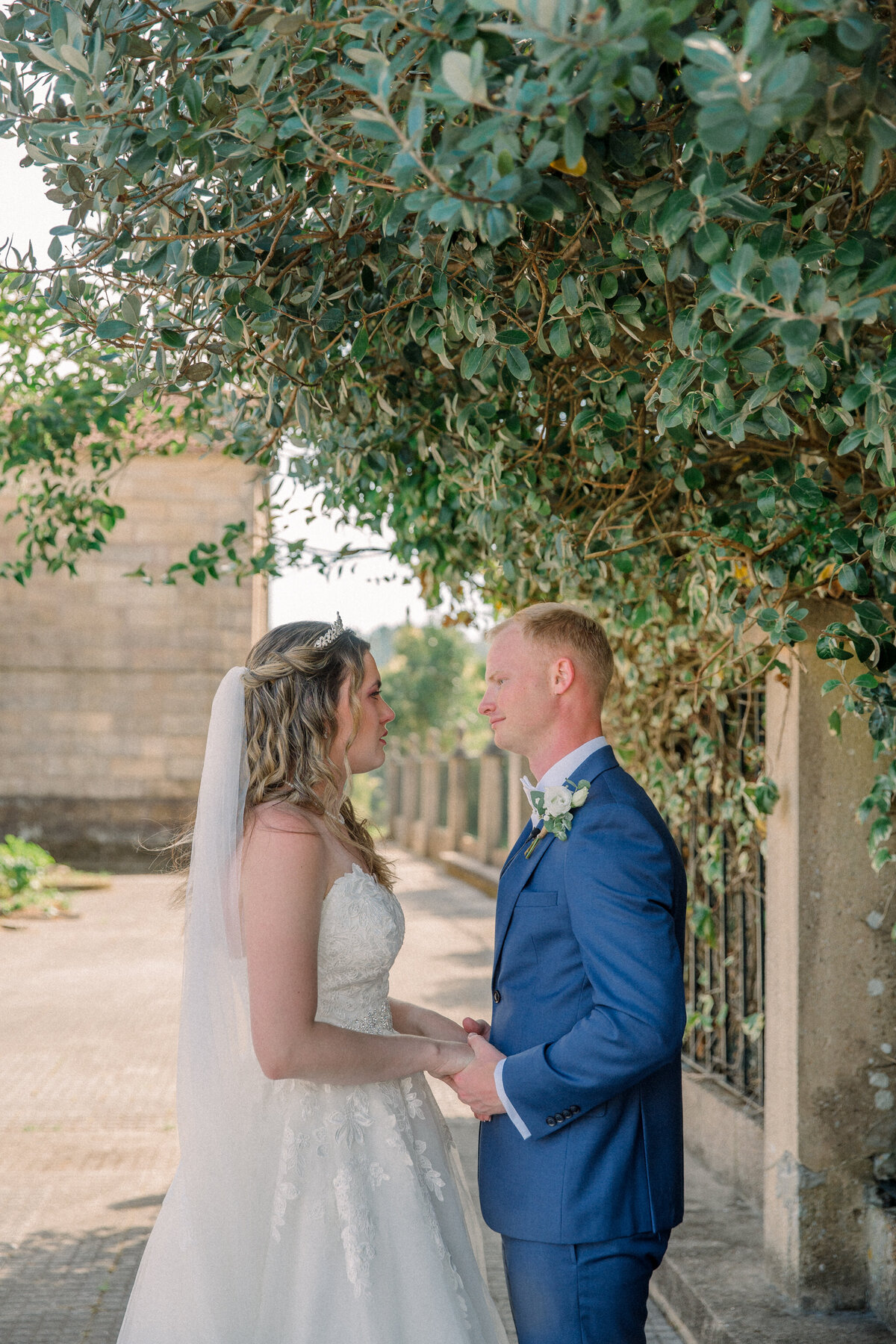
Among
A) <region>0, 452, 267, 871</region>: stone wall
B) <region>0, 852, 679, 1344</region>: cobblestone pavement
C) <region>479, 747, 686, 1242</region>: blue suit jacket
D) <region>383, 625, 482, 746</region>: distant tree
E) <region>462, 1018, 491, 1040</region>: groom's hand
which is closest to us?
<region>479, 747, 686, 1242</region>: blue suit jacket

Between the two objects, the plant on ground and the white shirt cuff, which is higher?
the white shirt cuff

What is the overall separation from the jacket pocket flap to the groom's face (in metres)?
0.32

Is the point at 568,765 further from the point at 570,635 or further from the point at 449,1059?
the point at 449,1059

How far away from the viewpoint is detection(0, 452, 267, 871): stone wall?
17578 mm

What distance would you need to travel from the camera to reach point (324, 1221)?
2.39 meters

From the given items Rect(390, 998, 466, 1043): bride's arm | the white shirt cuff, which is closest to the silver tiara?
Rect(390, 998, 466, 1043): bride's arm

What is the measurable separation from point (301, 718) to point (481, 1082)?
0.84 metres

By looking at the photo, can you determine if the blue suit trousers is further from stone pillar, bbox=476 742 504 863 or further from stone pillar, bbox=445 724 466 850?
stone pillar, bbox=445 724 466 850

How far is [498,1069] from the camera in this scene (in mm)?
2293

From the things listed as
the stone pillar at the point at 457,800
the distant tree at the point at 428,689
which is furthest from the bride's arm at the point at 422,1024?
the distant tree at the point at 428,689

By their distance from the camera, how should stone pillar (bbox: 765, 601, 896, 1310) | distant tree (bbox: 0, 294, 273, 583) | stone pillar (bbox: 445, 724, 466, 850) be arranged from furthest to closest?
stone pillar (bbox: 445, 724, 466, 850)
distant tree (bbox: 0, 294, 273, 583)
stone pillar (bbox: 765, 601, 896, 1310)

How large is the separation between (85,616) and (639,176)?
1662cm

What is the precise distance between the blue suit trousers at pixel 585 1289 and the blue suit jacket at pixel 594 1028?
0.04m

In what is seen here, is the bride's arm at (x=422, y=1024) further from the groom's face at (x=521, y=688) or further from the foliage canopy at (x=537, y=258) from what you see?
the foliage canopy at (x=537, y=258)
